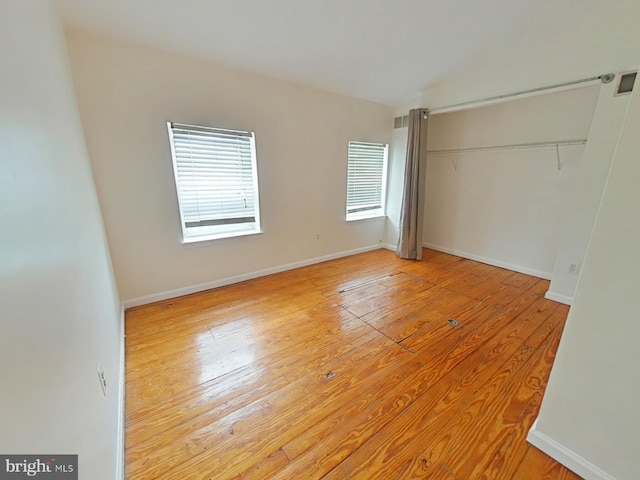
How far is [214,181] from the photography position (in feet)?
9.02

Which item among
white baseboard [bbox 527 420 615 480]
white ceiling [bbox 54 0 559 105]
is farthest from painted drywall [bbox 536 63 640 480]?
white ceiling [bbox 54 0 559 105]

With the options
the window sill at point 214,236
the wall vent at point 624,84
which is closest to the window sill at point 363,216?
the window sill at point 214,236

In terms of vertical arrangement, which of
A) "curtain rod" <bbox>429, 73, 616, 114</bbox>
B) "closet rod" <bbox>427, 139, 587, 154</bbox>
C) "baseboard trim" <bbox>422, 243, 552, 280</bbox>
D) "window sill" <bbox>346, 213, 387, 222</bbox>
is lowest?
"baseboard trim" <bbox>422, 243, 552, 280</bbox>

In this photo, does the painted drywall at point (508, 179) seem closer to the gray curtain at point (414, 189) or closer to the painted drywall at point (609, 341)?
the gray curtain at point (414, 189)

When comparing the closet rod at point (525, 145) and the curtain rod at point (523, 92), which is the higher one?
the curtain rod at point (523, 92)

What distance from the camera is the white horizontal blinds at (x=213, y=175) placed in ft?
8.30

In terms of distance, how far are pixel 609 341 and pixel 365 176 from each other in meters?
3.42

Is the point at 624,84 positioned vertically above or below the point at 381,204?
above

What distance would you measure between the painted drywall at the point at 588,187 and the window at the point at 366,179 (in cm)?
239

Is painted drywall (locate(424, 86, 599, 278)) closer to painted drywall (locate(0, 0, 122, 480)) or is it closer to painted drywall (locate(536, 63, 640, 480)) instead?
painted drywall (locate(536, 63, 640, 480))

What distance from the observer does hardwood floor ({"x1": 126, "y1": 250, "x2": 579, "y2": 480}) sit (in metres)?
1.22

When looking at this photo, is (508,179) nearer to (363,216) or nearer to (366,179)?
(366,179)


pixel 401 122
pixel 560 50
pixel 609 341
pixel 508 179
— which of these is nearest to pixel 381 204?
pixel 401 122

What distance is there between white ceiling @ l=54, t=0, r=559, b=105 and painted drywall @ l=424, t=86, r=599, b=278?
100 cm
